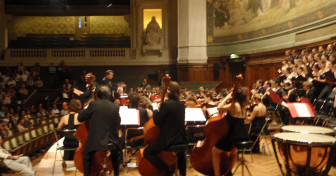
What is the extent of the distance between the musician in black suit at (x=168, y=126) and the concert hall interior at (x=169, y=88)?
13mm

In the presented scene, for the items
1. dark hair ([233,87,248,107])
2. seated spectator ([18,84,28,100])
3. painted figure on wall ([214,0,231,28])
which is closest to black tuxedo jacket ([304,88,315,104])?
dark hair ([233,87,248,107])

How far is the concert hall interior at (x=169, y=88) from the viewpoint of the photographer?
4.07 m

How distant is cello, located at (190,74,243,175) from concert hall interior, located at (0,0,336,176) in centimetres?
1

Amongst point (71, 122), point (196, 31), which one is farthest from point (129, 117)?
point (196, 31)

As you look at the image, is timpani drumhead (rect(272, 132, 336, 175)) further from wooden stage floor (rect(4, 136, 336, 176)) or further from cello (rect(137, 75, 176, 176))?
cello (rect(137, 75, 176, 176))

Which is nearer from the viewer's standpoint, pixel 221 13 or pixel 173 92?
pixel 173 92

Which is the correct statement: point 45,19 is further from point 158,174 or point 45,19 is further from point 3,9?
point 158,174

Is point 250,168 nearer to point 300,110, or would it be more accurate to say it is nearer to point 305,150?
point 300,110

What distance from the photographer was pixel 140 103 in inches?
235

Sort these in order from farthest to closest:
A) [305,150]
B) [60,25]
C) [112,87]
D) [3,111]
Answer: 1. [60,25]
2. [3,111]
3. [112,87]
4. [305,150]

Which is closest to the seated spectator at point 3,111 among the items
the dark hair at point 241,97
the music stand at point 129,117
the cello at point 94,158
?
the music stand at point 129,117

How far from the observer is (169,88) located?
13.6 ft

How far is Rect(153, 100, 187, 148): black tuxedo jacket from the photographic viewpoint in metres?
3.99

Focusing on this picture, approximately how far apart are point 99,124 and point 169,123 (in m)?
0.87
